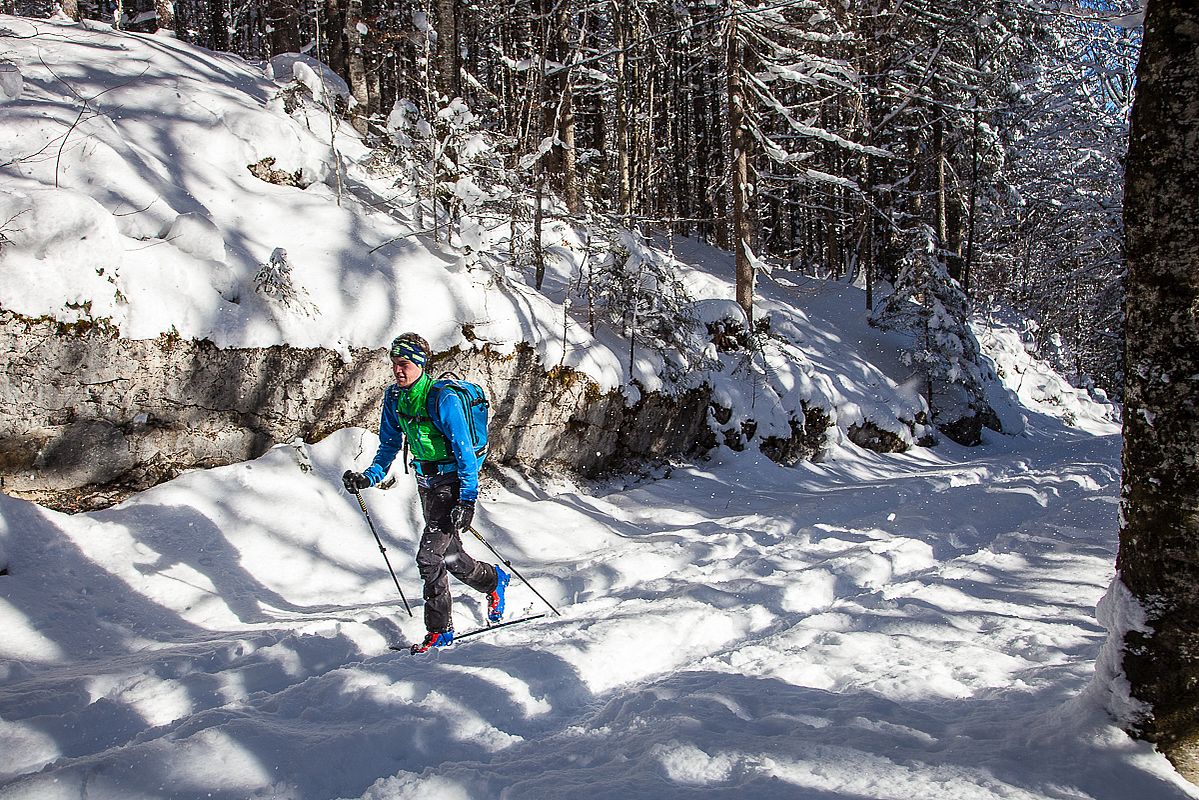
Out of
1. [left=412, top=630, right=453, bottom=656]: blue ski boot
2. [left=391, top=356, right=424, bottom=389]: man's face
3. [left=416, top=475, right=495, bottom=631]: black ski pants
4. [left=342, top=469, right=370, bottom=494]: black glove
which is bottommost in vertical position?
[left=412, top=630, right=453, bottom=656]: blue ski boot

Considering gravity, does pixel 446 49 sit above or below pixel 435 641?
above

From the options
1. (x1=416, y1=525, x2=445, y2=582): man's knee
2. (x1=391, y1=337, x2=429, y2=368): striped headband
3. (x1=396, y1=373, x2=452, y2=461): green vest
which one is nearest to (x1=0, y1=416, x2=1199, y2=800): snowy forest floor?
(x1=416, y1=525, x2=445, y2=582): man's knee

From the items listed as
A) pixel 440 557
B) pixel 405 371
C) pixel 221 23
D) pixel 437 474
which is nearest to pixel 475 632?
pixel 440 557

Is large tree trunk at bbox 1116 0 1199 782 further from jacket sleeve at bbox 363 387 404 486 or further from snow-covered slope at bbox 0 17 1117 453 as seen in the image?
snow-covered slope at bbox 0 17 1117 453

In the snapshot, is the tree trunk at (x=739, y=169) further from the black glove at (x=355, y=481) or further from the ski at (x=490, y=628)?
the black glove at (x=355, y=481)

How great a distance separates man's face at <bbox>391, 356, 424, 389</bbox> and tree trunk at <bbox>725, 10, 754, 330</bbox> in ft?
Answer: 35.3

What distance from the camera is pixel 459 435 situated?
4.94m

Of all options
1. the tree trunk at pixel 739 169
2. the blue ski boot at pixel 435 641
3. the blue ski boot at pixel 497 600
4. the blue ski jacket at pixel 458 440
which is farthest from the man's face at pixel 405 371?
the tree trunk at pixel 739 169

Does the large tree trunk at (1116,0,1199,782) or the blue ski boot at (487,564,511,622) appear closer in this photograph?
the large tree trunk at (1116,0,1199,782)

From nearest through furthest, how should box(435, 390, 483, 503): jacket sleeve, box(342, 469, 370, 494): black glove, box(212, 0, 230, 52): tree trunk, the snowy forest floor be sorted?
the snowy forest floor → box(435, 390, 483, 503): jacket sleeve → box(342, 469, 370, 494): black glove → box(212, 0, 230, 52): tree trunk

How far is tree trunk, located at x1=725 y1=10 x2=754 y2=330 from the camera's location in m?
14.2

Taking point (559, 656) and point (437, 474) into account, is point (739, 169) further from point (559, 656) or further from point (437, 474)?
point (559, 656)

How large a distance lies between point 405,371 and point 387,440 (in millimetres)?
688

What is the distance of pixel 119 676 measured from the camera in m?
4.28
